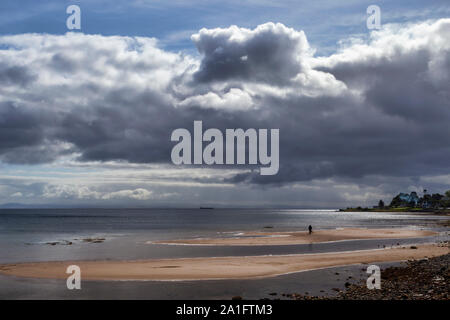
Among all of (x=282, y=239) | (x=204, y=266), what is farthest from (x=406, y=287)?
(x=282, y=239)

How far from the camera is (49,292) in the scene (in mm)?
29125

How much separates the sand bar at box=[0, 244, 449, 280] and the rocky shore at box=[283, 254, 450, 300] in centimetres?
841

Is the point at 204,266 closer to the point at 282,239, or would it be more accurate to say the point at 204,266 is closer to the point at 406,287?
the point at 406,287

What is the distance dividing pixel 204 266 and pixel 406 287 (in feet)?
65.8

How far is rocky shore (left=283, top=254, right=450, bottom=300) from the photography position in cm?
2356

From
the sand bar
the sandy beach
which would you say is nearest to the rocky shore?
the sand bar

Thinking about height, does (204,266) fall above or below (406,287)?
below

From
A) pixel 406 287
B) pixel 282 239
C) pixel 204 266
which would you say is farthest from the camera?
pixel 282 239

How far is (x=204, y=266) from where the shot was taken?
4012 cm

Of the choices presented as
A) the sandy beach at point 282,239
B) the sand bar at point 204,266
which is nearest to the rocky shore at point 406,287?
the sand bar at point 204,266

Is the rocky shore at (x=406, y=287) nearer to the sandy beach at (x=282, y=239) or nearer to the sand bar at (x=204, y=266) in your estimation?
the sand bar at (x=204, y=266)

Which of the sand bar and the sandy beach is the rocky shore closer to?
the sand bar

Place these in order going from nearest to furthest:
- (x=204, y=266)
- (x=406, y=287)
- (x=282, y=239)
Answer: (x=406, y=287), (x=204, y=266), (x=282, y=239)
